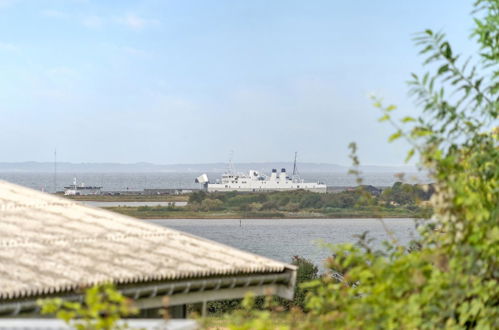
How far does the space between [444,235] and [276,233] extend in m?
53.9

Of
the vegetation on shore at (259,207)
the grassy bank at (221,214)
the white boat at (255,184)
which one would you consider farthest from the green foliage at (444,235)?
the white boat at (255,184)

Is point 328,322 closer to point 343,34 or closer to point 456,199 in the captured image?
point 456,199

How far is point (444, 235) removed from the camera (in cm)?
278

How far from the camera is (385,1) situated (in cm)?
7894

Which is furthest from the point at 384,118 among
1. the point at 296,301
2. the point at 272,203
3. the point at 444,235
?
the point at 272,203

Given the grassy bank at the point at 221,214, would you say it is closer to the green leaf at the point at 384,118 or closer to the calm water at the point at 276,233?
the calm water at the point at 276,233

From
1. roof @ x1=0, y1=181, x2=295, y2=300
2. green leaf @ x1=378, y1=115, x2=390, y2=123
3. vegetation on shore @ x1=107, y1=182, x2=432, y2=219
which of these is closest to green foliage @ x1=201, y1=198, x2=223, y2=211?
vegetation on shore @ x1=107, y1=182, x2=432, y2=219

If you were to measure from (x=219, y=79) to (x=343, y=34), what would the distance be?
48.4ft

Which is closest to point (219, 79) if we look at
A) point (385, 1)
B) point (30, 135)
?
point (385, 1)

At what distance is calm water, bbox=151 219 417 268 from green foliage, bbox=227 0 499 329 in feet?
116

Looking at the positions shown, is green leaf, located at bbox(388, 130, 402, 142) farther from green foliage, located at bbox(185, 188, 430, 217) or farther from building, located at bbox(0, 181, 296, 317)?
green foliage, located at bbox(185, 188, 430, 217)

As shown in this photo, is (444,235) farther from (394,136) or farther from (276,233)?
(276,233)

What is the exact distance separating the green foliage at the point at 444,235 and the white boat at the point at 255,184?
2940 inches

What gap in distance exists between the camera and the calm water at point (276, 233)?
1693 inches
